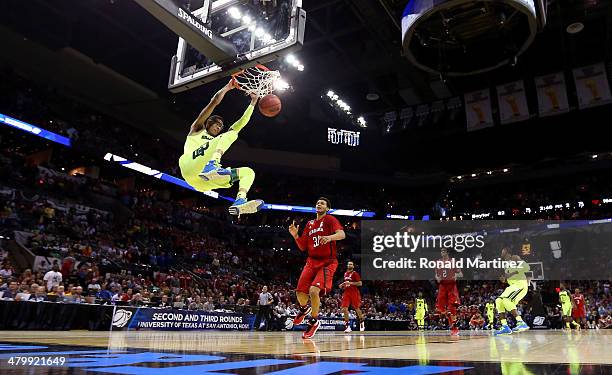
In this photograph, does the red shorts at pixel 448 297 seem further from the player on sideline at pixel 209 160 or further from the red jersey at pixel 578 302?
the red jersey at pixel 578 302

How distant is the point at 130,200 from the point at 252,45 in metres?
19.2

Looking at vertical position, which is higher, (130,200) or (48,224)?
(130,200)

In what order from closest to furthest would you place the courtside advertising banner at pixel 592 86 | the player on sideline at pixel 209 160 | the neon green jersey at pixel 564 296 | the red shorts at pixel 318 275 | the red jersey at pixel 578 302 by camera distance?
the player on sideline at pixel 209 160 < the red shorts at pixel 318 275 < the neon green jersey at pixel 564 296 < the red jersey at pixel 578 302 < the courtside advertising banner at pixel 592 86

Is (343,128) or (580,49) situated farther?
(343,128)

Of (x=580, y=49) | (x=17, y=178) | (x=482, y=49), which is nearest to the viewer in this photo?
(x=482, y=49)

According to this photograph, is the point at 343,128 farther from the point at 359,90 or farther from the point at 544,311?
the point at 544,311

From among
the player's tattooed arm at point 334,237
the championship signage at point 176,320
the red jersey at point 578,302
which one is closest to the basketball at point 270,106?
the player's tattooed arm at point 334,237

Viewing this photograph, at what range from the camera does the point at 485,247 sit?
32.3 m

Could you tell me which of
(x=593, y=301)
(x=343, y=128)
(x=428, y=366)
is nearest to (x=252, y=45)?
(x=428, y=366)

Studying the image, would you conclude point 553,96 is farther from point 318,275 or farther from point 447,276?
point 318,275

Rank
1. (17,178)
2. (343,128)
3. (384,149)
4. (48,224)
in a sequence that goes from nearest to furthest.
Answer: (48,224), (17,178), (343,128), (384,149)

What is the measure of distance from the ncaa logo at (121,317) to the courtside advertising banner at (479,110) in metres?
17.1

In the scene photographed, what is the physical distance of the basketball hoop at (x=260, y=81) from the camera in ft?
22.1

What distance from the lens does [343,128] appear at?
2891cm
